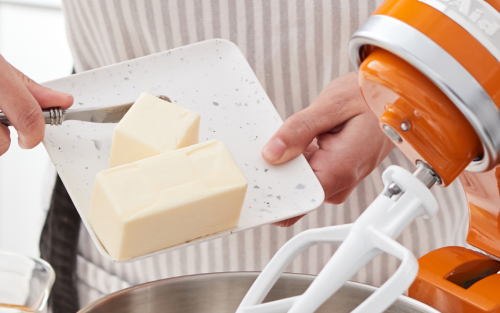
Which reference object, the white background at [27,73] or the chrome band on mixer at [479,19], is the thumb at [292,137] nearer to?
the chrome band on mixer at [479,19]

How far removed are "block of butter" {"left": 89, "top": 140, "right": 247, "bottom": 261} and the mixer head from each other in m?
0.25

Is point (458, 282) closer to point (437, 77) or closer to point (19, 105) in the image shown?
point (437, 77)

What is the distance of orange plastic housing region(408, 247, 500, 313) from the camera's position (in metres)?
0.34

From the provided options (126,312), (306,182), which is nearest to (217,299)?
(126,312)

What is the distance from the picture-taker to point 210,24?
735 mm

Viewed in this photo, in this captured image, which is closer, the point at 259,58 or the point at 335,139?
the point at 335,139

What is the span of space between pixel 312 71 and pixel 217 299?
43 cm

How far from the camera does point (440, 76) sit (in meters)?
0.25

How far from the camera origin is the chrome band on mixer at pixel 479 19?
250 mm

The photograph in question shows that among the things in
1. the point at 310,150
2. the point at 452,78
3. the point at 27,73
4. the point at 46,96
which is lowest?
the point at 27,73

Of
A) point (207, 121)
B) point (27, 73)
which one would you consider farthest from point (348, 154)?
point (27, 73)

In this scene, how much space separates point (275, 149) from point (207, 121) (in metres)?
0.12

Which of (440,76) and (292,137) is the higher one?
(440,76)

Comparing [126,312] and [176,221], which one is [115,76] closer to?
[176,221]
